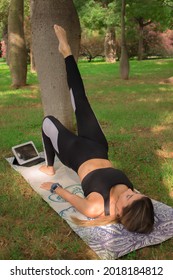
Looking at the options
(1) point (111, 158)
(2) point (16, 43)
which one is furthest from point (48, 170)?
(2) point (16, 43)

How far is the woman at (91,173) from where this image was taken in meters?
3.23

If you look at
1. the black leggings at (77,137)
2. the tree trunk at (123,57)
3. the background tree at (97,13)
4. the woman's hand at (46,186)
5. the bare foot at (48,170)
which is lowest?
the woman's hand at (46,186)

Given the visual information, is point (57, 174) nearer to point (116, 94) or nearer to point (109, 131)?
point (109, 131)

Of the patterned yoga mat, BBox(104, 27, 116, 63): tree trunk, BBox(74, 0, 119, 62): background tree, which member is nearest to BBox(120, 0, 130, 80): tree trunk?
BBox(74, 0, 119, 62): background tree

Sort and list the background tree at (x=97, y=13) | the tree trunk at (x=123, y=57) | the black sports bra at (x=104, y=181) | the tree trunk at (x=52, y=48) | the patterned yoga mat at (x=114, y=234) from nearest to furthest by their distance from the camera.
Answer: the patterned yoga mat at (x=114, y=234) → the black sports bra at (x=104, y=181) → the tree trunk at (x=52, y=48) → the tree trunk at (x=123, y=57) → the background tree at (x=97, y=13)

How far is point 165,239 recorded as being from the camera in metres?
3.36

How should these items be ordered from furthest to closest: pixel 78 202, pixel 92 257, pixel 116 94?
pixel 116 94
pixel 78 202
pixel 92 257

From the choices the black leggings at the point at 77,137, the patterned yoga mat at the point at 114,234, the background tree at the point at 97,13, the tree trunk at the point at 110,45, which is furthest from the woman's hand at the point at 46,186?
the tree trunk at the point at 110,45

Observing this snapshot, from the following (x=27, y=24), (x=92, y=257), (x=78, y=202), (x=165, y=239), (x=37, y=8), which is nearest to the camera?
(x=92, y=257)

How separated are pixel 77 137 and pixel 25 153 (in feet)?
5.18

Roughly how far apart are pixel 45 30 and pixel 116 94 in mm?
6296

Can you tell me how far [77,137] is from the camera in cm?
429

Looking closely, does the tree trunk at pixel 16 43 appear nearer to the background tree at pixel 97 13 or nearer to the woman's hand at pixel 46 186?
the woman's hand at pixel 46 186
